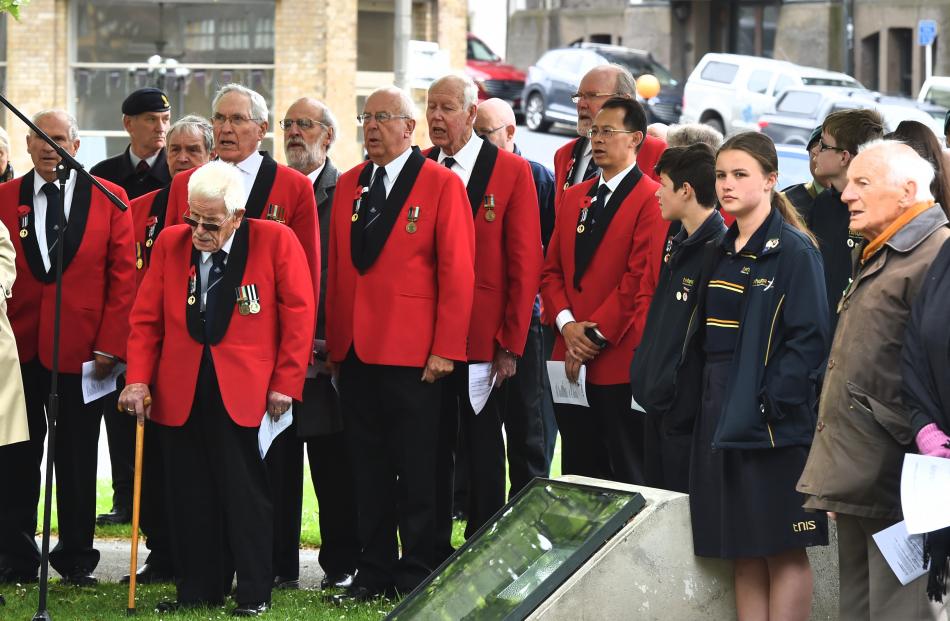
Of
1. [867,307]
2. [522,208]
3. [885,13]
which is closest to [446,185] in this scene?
[522,208]

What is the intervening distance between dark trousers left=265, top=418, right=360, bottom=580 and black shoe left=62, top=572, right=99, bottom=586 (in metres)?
0.96

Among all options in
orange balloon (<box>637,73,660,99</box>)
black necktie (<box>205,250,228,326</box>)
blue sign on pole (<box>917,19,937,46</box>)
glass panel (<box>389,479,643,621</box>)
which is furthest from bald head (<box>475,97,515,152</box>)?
blue sign on pole (<box>917,19,937,46</box>)

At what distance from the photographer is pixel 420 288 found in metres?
7.59

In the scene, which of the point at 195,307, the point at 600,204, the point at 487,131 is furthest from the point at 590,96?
the point at 195,307

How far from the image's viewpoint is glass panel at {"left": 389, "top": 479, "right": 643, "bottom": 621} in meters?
5.95

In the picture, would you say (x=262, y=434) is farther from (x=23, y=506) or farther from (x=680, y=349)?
(x=680, y=349)

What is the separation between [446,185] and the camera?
762cm

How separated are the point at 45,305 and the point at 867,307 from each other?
176 inches

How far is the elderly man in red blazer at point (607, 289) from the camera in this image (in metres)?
7.48

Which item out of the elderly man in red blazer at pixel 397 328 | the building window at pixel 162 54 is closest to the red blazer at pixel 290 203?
the elderly man in red blazer at pixel 397 328

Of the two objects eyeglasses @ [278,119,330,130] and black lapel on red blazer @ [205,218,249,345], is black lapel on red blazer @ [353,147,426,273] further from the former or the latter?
eyeglasses @ [278,119,330,130]

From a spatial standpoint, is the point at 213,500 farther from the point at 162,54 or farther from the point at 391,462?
the point at 162,54

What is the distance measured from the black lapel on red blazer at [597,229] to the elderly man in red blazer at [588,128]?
75 centimetres

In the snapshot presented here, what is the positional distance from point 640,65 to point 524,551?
1253 inches
